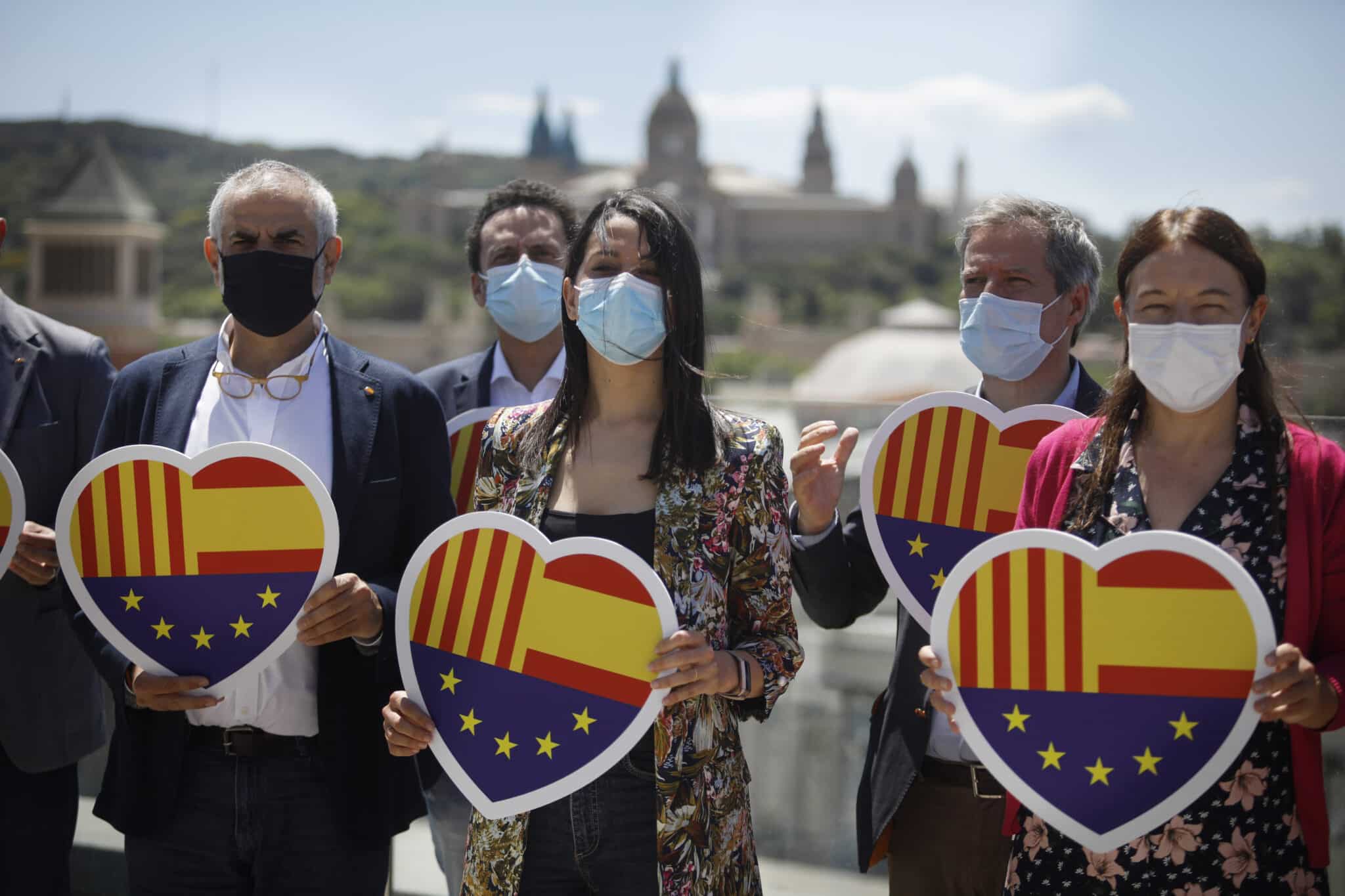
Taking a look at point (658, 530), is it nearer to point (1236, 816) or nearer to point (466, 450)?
point (1236, 816)

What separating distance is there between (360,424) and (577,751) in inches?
26.3

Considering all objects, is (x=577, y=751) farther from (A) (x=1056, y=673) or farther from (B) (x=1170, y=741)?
A: (B) (x=1170, y=741)

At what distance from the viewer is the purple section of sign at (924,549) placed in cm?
207

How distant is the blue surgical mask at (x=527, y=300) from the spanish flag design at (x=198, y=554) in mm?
1053

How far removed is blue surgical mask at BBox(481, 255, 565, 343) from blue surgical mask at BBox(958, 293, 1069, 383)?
1055 millimetres

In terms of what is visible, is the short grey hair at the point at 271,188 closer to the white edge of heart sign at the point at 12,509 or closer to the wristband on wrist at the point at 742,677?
the white edge of heart sign at the point at 12,509

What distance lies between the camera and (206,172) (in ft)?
299

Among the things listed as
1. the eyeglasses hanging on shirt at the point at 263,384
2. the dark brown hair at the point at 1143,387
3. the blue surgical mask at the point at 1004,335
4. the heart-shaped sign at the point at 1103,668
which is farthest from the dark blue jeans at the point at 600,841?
the blue surgical mask at the point at 1004,335

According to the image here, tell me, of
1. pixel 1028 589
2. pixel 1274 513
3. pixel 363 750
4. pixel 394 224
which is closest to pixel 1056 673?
pixel 1028 589

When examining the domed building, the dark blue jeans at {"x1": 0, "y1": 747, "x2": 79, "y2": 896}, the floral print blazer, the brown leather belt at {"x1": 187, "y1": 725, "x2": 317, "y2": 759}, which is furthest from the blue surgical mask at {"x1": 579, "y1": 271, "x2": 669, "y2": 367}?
the domed building

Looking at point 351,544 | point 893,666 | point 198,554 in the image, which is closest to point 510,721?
point 351,544

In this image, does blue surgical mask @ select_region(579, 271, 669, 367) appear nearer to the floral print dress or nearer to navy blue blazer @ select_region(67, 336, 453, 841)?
navy blue blazer @ select_region(67, 336, 453, 841)

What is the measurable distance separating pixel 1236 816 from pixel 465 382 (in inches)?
73.8

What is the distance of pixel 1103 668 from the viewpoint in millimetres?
1627
